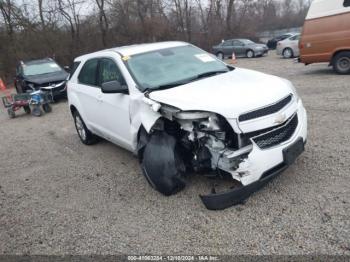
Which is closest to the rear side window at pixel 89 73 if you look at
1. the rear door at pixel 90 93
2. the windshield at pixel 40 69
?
the rear door at pixel 90 93

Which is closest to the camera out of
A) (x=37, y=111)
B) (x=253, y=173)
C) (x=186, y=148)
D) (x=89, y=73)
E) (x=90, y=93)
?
(x=253, y=173)

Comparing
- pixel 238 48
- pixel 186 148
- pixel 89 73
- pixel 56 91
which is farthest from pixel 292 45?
pixel 186 148

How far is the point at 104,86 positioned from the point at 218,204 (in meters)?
2.18

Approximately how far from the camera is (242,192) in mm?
3676

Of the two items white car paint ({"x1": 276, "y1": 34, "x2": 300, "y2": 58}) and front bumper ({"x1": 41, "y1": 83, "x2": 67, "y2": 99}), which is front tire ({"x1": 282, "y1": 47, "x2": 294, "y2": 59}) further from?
front bumper ({"x1": 41, "y1": 83, "x2": 67, "y2": 99})

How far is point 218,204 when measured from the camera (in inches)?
148

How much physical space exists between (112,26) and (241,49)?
12.1 meters

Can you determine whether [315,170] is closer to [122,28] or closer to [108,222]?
[108,222]

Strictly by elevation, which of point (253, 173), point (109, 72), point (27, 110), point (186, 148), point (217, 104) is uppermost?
point (109, 72)

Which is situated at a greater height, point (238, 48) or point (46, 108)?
point (238, 48)

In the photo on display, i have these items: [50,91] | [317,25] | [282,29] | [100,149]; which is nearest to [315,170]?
[100,149]

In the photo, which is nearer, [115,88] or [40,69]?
[115,88]

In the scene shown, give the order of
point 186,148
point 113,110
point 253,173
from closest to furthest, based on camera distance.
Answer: point 253,173 → point 186,148 → point 113,110

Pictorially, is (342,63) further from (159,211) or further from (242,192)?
(159,211)
